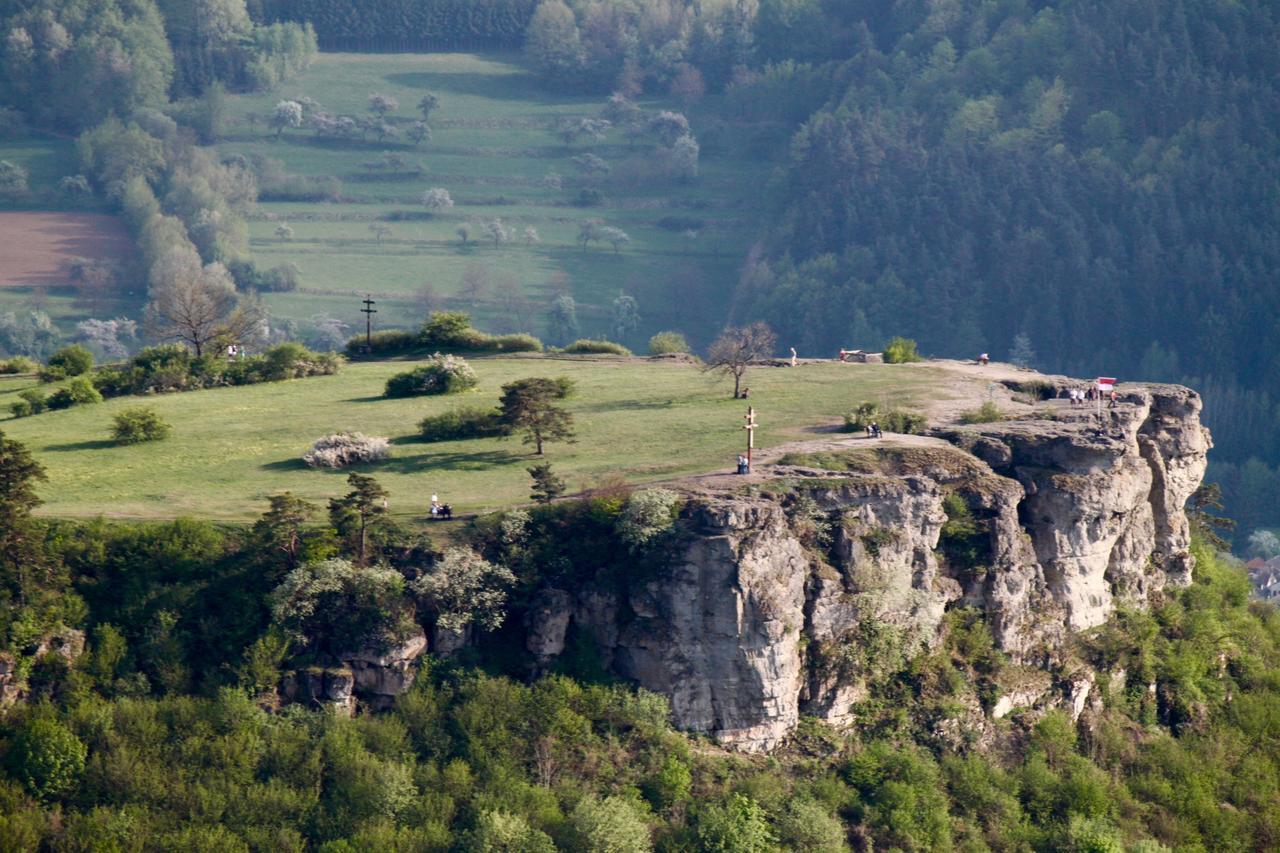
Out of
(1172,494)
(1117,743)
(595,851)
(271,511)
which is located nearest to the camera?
(595,851)

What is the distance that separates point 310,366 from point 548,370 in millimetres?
12825

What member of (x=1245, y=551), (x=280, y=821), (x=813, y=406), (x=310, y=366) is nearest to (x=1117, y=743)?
(x=813, y=406)

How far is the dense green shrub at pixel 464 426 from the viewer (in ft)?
312

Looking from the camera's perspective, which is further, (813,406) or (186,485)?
(813,406)

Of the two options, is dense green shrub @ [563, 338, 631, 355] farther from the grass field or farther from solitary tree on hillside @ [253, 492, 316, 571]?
solitary tree on hillside @ [253, 492, 316, 571]

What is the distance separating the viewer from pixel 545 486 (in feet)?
272

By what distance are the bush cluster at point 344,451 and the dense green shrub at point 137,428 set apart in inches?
332

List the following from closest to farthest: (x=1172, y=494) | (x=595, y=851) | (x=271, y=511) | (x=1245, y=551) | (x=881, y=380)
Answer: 1. (x=595, y=851)
2. (x=271, y=511)
3. (x=1172, y=494)
4. (x=881, y=380)
5. (x=1245, y=551)

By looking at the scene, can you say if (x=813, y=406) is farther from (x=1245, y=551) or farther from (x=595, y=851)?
(x=1245, y=551)

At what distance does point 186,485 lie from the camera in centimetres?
8825

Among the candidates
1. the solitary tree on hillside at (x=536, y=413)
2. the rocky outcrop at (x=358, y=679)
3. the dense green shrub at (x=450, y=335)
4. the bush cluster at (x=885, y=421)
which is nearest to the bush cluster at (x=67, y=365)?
the dense green shrub at (x=450, y=335)

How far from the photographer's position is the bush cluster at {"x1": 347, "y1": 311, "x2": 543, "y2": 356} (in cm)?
11950

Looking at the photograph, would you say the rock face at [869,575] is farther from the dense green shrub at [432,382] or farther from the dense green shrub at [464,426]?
the dense green shrub at [432,382]

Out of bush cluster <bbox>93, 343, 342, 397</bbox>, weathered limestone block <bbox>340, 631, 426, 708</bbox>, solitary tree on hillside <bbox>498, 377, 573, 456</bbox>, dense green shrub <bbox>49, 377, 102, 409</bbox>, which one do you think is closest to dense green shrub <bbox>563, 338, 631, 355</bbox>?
bush cluster <bbox>93, 343, 342, 397</bbox>
